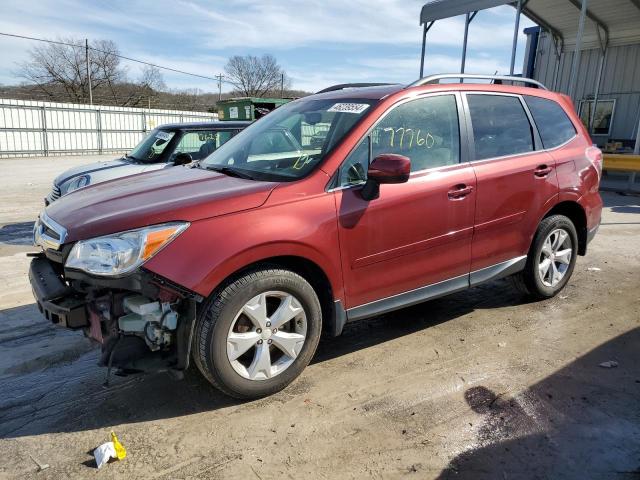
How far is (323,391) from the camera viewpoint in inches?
123

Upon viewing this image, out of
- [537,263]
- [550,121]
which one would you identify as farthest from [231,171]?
[550,121]

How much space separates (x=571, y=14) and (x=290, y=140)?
14.3 metres

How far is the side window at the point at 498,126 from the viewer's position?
154 inches

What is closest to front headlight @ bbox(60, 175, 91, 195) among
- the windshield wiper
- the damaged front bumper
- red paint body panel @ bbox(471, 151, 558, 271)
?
the windshield wiper

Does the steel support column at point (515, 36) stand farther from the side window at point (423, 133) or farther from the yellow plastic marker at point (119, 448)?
the yellow plastic marker at point (119, 448)

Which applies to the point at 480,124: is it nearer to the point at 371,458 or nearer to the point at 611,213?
the point at 371,458

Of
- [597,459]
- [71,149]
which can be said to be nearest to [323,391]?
[597,459]

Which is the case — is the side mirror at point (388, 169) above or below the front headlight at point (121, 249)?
above

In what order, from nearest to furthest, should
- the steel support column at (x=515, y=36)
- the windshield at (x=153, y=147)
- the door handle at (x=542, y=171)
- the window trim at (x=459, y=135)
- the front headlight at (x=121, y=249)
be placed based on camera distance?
the front headlight at (x=121, y=249)
the window trim at (x=459, y=135)
the door handle at (x=542, y=171)
the windshield at (x=153, y=147)
the steel support column at (x=515, y=36)

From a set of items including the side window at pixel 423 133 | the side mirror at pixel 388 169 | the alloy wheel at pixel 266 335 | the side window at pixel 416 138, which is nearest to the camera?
the alloy wheel at pixel 266 335

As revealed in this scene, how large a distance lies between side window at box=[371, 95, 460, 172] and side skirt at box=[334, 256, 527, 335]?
2.90ft

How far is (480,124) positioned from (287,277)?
209 cm

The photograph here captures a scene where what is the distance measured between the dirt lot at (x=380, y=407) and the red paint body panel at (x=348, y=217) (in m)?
0.58

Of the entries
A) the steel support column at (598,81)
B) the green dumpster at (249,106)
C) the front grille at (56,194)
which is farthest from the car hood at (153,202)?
the steel support column at (598,81)
